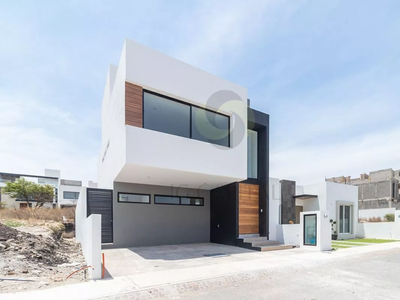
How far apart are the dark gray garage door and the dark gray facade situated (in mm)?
199

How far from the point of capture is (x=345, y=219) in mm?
16641

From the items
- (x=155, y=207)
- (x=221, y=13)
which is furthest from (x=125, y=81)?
(x=155, y=207)

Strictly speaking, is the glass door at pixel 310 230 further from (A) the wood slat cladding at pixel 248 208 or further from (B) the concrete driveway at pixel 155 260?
(B) the concrete driveway at pixel 155 260

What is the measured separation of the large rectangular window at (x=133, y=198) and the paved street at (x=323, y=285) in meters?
6.77

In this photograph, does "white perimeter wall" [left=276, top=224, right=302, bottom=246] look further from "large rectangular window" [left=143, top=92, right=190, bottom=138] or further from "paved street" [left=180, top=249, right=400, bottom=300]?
"large rectangular window" [left=143, top=92, right=190, bottom=138]

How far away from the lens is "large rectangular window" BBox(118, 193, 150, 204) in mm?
10716

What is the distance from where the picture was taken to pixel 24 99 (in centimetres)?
931

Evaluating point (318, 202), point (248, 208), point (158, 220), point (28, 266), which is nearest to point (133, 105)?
point (28, 266)

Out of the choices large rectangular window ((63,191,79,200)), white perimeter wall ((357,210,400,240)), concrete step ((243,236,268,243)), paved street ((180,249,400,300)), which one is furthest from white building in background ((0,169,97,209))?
paved street ((180,249,400,300))

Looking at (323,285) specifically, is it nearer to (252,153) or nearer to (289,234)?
(289,234)

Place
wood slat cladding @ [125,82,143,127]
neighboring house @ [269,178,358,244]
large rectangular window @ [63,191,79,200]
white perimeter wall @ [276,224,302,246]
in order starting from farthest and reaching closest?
large rectangular window @ [63,191,79,200]
neighboring house @ [269,178,358,244]
white perimeter wall @ [276,224,302,246]
wood slat cladding @ [125,82,143,127]

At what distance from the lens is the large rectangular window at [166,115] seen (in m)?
8.20

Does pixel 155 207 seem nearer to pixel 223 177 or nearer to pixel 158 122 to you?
pixel 223 177

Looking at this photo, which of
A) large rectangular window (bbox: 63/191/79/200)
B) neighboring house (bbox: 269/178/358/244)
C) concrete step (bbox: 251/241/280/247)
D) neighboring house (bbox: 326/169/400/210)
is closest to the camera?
concrete step (bbox: 251/241/280/247)
